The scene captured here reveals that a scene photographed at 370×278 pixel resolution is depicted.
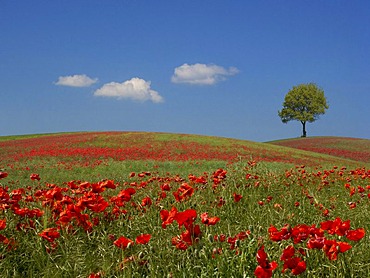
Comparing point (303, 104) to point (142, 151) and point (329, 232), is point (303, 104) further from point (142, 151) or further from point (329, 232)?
point (329, 232)

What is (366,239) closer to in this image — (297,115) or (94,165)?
(94,165)

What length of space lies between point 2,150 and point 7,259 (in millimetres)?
33027

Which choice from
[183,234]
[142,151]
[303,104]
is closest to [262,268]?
[183,234]

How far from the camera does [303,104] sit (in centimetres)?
7581

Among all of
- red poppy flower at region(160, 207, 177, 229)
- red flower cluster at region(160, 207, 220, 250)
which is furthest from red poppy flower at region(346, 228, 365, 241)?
red poppy flower at region(160, 207, 177, 229)

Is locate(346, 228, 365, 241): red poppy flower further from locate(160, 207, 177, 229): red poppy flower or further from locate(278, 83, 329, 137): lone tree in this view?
locate(278, 83, 329, 137): lone tree

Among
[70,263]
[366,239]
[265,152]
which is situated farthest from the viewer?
[265,152]

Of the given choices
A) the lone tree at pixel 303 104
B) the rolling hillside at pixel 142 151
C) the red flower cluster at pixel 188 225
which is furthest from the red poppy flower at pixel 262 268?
the lone tree at pixel 303 104

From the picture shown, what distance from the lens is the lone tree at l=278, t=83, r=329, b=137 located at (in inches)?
2970

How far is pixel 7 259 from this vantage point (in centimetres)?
436

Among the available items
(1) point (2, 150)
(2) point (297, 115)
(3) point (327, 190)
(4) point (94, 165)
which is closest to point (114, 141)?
(1) point (2, 150)

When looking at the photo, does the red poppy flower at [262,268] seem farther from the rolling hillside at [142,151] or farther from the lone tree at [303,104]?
the lone tree at [303,104]

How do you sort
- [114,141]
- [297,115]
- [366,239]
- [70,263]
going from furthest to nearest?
[297,115], [114,141], [366,239], [70,263]

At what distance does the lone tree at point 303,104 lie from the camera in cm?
7544
